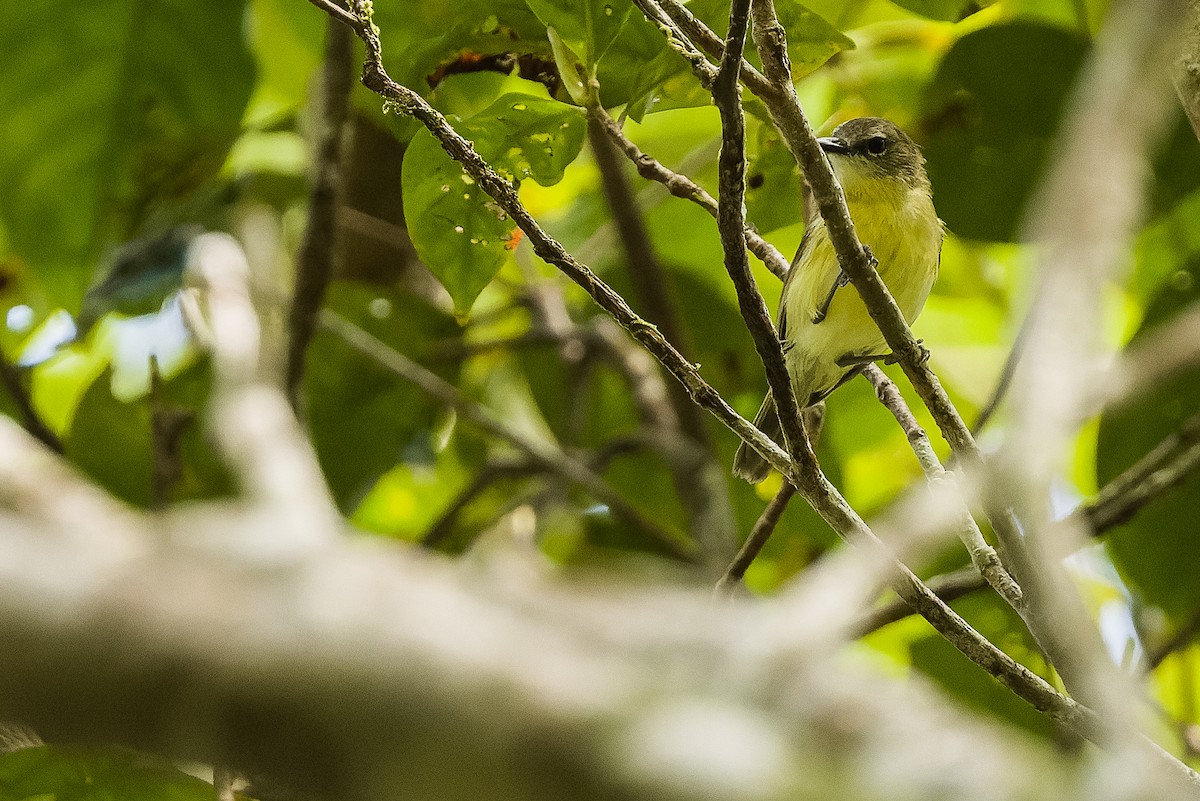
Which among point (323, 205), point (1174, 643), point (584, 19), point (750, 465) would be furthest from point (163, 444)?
point (1174, 643)

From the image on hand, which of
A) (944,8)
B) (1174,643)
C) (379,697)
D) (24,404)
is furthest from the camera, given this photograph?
(24,404)

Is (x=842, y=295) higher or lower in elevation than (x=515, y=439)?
higher

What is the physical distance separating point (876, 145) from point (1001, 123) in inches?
16.4

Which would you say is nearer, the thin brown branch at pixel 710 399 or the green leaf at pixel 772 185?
the thin brown branch at pixel 710 399

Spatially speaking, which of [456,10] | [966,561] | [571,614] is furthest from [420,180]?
[966,561]

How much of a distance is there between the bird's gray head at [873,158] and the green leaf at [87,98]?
1.45 metres

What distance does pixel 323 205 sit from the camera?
259cm

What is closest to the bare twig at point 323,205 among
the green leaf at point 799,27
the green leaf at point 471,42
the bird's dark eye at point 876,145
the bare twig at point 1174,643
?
the green leaf at point 471,42

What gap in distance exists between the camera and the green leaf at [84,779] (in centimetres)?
148

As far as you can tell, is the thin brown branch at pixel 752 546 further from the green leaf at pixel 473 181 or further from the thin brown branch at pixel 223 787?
the thin brown branch at pixel 223 787

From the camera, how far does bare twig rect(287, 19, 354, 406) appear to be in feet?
8.05

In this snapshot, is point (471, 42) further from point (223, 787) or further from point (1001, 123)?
point (1001, 123)

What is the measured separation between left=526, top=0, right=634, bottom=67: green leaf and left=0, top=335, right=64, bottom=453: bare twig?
1677 mm

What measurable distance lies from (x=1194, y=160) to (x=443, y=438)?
2.03 m
